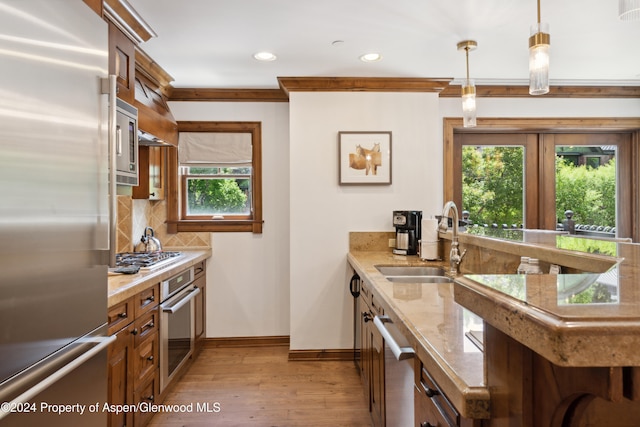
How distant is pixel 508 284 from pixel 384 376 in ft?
4.05

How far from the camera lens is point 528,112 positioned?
11.7ft

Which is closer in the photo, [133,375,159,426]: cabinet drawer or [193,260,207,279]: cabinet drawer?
[133,375,159,426]: cabinet drawer

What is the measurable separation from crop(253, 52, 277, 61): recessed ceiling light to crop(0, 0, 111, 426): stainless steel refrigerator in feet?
4.81

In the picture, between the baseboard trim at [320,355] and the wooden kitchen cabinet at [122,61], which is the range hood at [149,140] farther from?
the baseboard trim at [320,355]

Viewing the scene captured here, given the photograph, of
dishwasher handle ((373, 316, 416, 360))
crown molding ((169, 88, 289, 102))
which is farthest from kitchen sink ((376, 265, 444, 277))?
crown molding ((169, 88, 289, 102))

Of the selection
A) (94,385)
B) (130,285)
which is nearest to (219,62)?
(130,285)

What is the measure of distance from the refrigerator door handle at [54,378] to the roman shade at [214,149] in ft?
8.10

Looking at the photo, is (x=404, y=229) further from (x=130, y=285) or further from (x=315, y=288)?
(x=130, y=285)

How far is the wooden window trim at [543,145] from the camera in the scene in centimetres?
354

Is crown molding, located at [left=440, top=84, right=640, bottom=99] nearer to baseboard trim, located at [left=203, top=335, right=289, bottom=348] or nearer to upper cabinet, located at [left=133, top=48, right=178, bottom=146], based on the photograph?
upper cabinet, located at [left=133, top=48, right=178, bottom=146]

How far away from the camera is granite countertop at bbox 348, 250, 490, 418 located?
74 cm

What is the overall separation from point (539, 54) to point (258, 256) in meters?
2.79

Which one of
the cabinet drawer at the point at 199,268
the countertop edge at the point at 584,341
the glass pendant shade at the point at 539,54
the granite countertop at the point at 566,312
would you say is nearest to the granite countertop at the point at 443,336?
the granite countertop at the point at 566,312

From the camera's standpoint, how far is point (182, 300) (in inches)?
105
